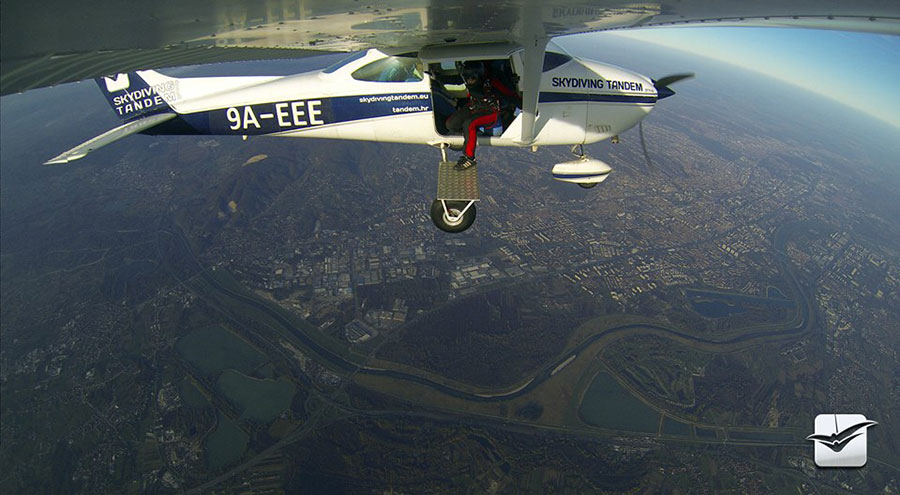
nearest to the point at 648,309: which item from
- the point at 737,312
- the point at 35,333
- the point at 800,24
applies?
the point at 737,312

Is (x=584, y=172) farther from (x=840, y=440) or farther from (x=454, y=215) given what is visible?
(x=840, y=440)

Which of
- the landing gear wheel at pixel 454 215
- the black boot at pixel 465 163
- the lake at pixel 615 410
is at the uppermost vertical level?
the black boot at pixel 465 163

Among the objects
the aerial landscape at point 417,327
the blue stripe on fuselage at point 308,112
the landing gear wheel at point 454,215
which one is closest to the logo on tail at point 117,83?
the blue stripe on fuselage at point 308,112

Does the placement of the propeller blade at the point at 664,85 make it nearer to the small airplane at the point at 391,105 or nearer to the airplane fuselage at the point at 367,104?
the small airplane at the point at 391,105

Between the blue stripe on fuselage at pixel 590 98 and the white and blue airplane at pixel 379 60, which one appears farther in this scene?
the blue stripe on fuselage at pixel 590 98

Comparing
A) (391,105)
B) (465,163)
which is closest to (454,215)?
(465,163)

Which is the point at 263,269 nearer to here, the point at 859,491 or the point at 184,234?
the point at 184,234

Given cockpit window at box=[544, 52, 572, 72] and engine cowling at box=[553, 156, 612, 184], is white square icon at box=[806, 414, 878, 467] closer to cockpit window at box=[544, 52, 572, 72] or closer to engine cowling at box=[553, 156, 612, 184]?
engine cowling at box=[553, 156, 612, 184]
